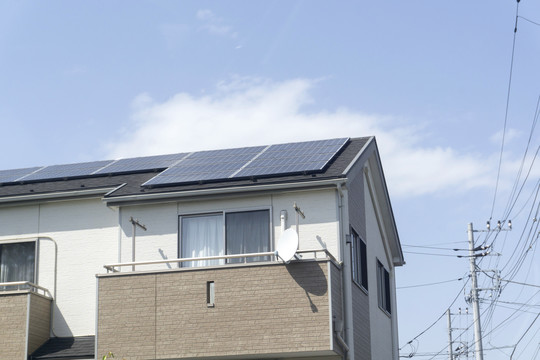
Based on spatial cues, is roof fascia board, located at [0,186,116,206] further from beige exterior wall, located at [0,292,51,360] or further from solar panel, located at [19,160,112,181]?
beige exterior wall, located at [0,292,51,360]

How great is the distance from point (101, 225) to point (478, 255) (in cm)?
2682

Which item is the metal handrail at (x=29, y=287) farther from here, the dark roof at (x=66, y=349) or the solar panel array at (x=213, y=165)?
the solar panel array at (x=213, y=165)

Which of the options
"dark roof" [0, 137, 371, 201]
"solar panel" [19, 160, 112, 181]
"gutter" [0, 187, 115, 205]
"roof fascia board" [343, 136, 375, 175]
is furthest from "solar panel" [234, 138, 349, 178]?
"solar panel" [19, 160, 112, 181]

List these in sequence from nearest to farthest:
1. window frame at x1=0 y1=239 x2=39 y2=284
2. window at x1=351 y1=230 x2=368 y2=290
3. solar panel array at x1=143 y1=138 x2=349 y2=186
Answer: solar panel array at x1=143 y1=138 x2=349 y2=186 < window at x1=351 y1=230 x2=368 y2=290 < window frame at x1=0 y1=239 x2=39 y2=284

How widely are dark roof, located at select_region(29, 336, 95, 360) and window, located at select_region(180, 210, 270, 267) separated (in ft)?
9.22

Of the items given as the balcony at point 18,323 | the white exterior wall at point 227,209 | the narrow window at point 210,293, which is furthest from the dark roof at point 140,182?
the balcony at point 18,323

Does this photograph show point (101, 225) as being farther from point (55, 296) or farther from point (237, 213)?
point (237, 213)

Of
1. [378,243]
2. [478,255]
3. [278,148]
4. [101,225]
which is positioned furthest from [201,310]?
[478,255]

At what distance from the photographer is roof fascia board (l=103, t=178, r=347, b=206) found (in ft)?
60.3

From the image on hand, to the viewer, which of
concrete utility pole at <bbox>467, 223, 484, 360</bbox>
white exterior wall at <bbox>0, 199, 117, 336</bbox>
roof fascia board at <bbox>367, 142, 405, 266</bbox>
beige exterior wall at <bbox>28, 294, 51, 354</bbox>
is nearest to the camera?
beige exterior wall at <bbox>28, 294, 51, 354</bbox>

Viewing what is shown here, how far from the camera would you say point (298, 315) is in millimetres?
17016

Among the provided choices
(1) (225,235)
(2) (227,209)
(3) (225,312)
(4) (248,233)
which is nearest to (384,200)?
(4) (248,233)

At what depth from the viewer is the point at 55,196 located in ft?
67.7

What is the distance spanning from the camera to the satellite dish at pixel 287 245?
1691 centimetres
